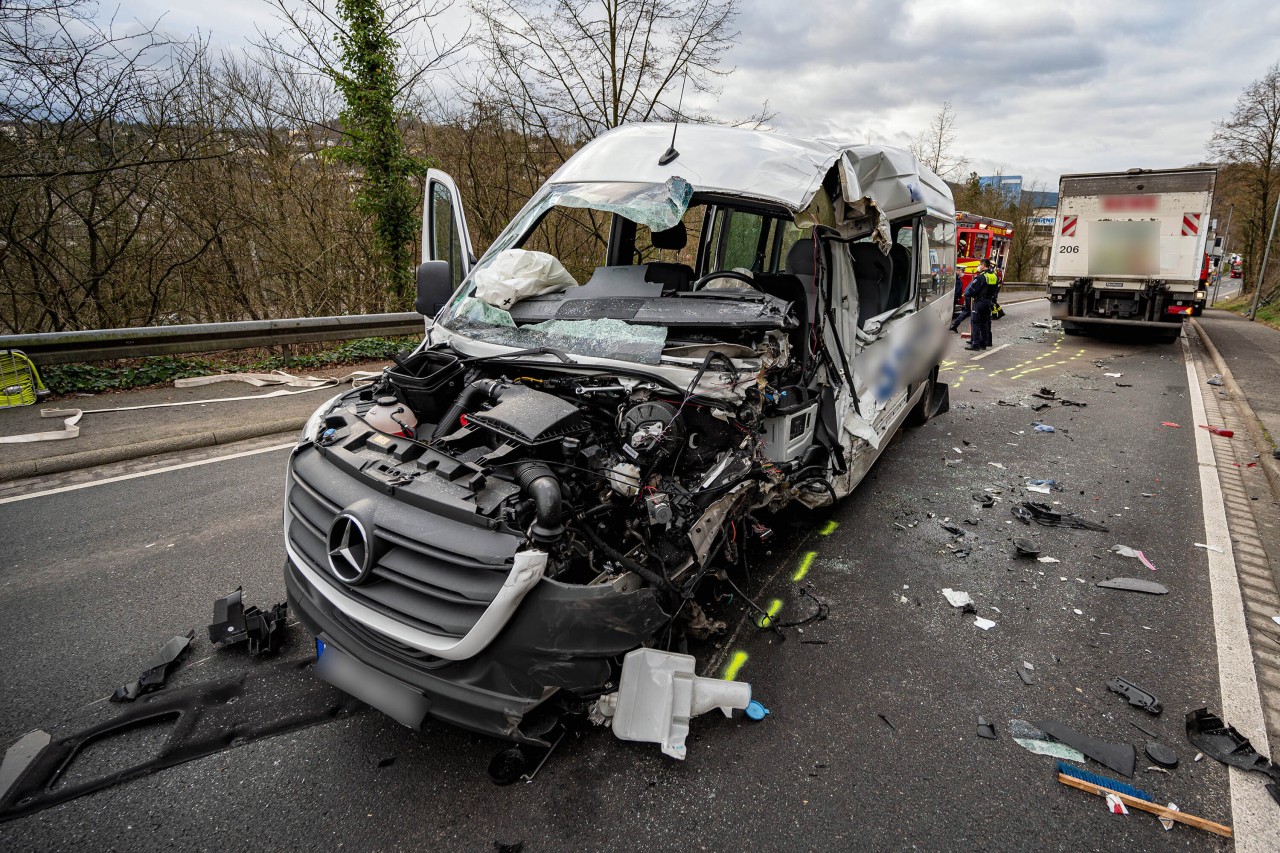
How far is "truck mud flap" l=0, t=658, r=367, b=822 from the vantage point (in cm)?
217

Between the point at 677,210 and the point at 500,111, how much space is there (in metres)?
10.3

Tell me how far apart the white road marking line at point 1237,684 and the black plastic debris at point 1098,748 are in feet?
0.97

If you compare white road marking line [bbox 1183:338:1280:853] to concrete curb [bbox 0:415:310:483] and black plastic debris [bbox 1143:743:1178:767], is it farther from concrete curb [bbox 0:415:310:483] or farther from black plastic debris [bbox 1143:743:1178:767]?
concrete curb [bbox 0:415:310:483]

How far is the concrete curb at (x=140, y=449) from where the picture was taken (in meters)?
4.96

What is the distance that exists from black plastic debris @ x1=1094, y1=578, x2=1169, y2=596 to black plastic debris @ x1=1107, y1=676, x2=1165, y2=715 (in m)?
1.02

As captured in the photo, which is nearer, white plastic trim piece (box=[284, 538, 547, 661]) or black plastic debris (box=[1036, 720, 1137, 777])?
white plastic trim piece (box=[284, 538, 547, 661])

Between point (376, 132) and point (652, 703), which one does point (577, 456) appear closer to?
point (652, 703)

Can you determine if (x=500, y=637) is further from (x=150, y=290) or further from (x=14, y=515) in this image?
(x=150, y=290)

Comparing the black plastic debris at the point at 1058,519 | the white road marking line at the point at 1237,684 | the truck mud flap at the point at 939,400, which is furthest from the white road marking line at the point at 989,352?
the black plastic debris at the point at 1058,519

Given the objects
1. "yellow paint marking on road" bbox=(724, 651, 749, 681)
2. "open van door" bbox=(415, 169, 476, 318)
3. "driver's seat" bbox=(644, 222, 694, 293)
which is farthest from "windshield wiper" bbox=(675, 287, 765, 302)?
"yellow paint marking on road" bbox=(724, 651, 749, 681)

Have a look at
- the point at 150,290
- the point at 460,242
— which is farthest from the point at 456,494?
the point at 150,290

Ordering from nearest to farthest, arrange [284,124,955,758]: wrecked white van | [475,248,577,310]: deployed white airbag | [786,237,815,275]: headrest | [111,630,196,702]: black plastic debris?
[284,124,955,758]: wrecked white van → [111,630,196,702]: black plastic debris → [475,248,577,310]: deployed white airbag → [786,237,815,275]: headrest

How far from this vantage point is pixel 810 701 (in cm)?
265

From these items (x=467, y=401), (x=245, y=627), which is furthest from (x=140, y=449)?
(x=467, y=401)
